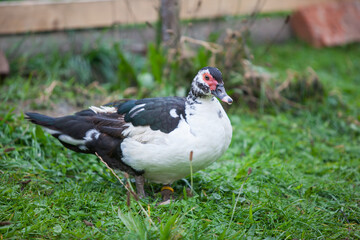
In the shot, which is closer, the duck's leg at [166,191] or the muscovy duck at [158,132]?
the muscovy duck at [158,132]

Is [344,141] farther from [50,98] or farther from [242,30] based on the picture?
[50,98]

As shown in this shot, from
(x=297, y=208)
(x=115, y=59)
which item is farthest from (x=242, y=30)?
(x=297, y=208)

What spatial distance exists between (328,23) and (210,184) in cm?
541

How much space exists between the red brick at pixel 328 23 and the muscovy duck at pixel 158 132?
5.03 metres

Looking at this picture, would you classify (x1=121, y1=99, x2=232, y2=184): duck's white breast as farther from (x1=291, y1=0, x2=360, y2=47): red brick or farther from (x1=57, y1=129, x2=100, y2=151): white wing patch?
(x1=291, y1=0, x2=360, y2=47): red brick

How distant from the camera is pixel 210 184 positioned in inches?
121

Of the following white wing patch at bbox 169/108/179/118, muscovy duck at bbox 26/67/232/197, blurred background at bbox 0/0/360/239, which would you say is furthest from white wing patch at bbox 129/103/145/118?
blurred background at bbox 0/0/360/239

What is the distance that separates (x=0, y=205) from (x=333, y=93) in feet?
13.2

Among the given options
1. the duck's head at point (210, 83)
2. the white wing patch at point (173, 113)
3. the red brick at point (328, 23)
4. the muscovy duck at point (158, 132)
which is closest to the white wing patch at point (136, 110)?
the muscovy duck at point (158, 132)

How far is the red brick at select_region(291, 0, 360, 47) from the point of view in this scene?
7.09m

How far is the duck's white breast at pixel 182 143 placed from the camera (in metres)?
2.59

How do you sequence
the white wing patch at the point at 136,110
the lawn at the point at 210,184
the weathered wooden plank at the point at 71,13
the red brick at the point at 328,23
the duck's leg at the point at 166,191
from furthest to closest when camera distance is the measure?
1. the red brick at the point at 328,23
2. the weathered wooden plank at the point at 71,13
3. the duck's leg at the point at 166,191
4. the white wing patch at the point at 136,110
5. the lawn at the point at 210,184

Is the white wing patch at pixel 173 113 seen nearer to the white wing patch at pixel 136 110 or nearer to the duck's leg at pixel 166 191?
the white wing patch at pixel 136 110

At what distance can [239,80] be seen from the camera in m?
4.67
